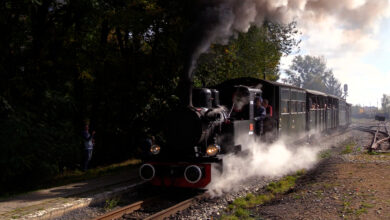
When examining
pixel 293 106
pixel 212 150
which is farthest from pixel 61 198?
pixel 293 106

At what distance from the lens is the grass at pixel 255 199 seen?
6.25m

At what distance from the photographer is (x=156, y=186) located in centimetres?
837

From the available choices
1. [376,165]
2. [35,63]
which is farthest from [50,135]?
[376,165]

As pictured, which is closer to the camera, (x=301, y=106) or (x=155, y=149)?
(x=155, y=149)

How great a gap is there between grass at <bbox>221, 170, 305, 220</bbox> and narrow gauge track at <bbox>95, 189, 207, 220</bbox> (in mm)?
908

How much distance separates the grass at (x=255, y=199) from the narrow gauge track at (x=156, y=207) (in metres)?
0.91

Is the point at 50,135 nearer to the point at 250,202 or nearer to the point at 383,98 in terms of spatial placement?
the point at 250,202

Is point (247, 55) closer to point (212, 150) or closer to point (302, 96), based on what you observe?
point (302, 96)

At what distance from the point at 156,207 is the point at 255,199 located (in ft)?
6.82

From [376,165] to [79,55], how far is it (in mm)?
9844

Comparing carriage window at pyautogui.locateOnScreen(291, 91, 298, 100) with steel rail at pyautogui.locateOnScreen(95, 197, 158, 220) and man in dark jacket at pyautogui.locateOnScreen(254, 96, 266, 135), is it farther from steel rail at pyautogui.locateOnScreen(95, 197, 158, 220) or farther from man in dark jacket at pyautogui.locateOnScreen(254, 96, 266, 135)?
steel rail at pyautogui.locateOnScreen(95, 197, 158, 220)

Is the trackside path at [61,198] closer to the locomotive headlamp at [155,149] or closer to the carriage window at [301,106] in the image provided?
the locomotive headlamp at [155,149]

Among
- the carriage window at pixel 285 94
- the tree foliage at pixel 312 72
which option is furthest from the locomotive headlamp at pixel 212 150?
the tree foliage at pixel 312 72

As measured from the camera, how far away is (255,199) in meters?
7.45
